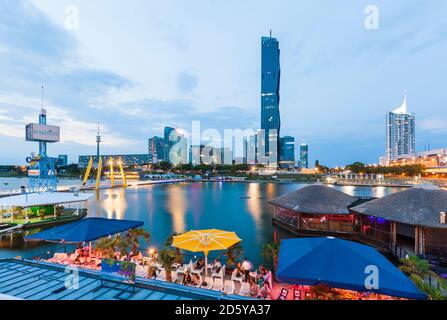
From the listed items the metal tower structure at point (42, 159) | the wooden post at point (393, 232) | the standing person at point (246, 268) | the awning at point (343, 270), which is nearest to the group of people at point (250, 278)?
the standing person at point (246, 268)

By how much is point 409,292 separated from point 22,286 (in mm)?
8497

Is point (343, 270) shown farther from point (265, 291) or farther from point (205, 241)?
point (205, 241)

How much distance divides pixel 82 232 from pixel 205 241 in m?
4.98

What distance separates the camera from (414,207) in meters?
12.8

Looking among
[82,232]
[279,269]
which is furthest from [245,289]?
[82,232]

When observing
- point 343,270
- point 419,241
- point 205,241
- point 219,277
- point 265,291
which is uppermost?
point 343,270

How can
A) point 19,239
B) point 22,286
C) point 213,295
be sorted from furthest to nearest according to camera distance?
point 19,239, point 22,286, point 213,295

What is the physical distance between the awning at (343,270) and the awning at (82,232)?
7.32 meters

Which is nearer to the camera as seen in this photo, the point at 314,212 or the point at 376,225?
the point at 376,225

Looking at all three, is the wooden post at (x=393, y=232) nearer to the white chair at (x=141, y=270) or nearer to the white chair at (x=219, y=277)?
the white chair at (x=219, y=277)

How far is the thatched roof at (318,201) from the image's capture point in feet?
55.2
